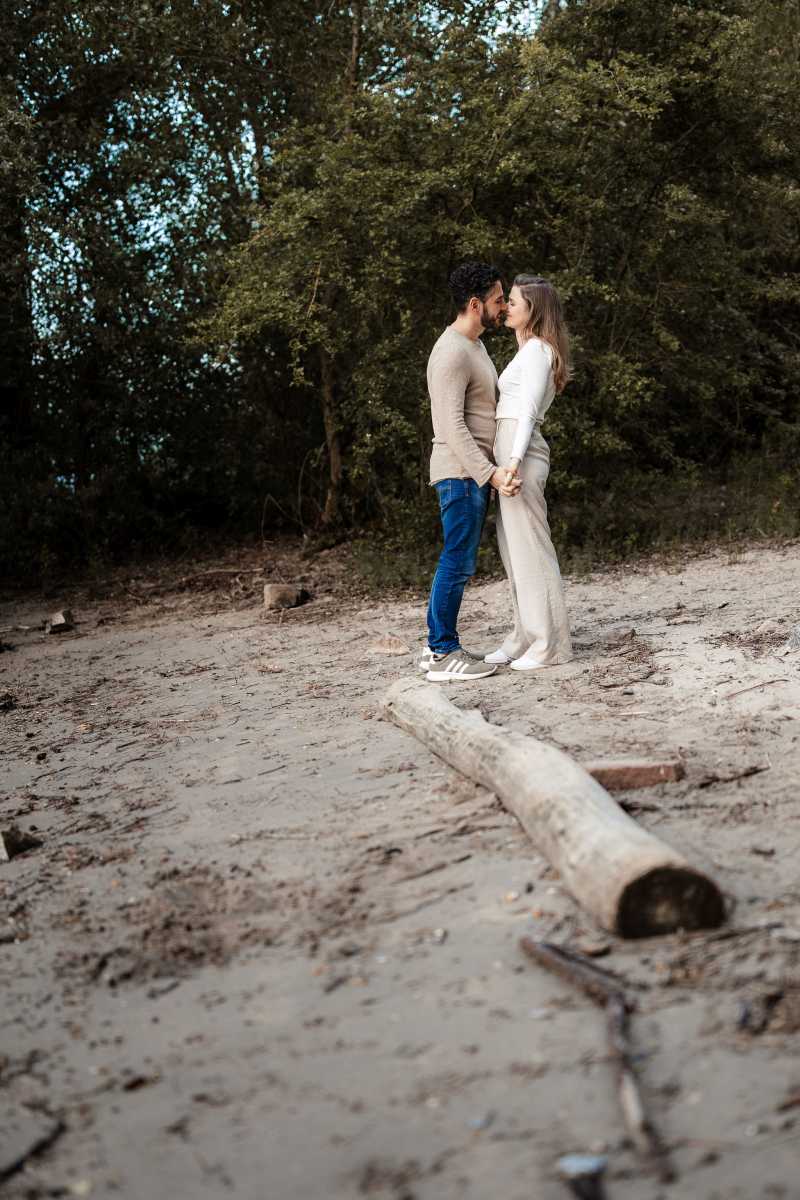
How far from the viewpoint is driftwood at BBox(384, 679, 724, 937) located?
3.27 metres

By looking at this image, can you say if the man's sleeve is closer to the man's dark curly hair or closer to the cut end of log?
the man's dark curly hair

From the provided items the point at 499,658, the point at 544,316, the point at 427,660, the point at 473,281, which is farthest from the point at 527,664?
the point at 473,281

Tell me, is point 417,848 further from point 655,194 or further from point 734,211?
point 734,211

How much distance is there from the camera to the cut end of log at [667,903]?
3264 millimetres

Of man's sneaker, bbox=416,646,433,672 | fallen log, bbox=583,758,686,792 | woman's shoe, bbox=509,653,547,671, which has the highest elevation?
man's sneaker, bbox=416,646,433,672

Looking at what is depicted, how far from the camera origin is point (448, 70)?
10.4 m

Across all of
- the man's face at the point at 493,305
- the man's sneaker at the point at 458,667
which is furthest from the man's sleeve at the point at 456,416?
the man's sneaker at the point at 458,667

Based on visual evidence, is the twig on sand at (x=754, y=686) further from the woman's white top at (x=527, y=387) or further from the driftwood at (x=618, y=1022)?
the driftwood at (x=618, y=1022)

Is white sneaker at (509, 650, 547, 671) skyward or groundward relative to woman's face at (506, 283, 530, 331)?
groundward

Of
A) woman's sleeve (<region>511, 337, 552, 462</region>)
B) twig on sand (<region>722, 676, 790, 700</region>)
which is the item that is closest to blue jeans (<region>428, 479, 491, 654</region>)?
woman's sleeve (<region>511, 337, 552, 462</region>)

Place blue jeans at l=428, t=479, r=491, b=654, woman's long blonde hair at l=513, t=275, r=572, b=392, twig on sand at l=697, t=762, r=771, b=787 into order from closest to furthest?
twig on sand at l=697, t=762, r=771, b=787, woman's long blonde hair at l=513, t=275, r=572, b=392, blue jeans at l=428, t=479, r=491, b=654

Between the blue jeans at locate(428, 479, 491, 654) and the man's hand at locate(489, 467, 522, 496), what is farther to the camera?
the blue jeans at locate(428, 479, 491, 654)

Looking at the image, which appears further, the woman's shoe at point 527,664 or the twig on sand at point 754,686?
the woman's shoe at point 527,664

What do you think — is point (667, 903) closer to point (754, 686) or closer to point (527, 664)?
point (754, 686)
